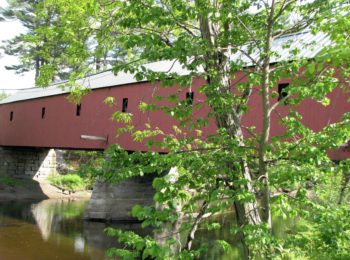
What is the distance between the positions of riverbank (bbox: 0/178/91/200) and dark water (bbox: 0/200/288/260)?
11.2 ft

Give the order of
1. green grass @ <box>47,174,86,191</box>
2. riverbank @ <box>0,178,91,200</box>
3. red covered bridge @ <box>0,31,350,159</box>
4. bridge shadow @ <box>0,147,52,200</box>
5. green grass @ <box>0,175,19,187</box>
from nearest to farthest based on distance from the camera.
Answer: red covered bridge @ <box>0,31,350,159</box> < riverbank @ <box>0,178,91,200</box> < green grass @ <box>0,175,19,187</box> < bridge shadow @ <box>0,147,52,200</box> < green grass @ <box>47,174,86,191</box>

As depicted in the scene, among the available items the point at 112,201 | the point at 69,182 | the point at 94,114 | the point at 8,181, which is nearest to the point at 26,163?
the point at 8,181

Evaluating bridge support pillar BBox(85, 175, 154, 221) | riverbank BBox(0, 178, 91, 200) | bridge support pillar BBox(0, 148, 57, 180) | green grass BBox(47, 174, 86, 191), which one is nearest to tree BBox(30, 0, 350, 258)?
bridge support pillar BBox(85, 175, 154, 221)

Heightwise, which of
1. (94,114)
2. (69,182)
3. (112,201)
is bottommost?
(112,201)

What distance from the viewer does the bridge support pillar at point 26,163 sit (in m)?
26.5

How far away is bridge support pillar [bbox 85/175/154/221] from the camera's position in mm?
17156

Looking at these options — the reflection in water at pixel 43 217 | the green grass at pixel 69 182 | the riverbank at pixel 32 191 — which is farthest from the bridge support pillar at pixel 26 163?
the reflection in water at pixel 43 217

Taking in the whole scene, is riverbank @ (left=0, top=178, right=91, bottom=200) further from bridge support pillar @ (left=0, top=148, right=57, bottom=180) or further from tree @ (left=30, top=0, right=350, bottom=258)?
tree @ (left=30, top=0, right=350, bottom=258)

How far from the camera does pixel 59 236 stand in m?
13.7

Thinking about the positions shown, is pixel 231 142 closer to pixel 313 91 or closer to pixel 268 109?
pixel 268 109

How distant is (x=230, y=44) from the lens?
3959 mm

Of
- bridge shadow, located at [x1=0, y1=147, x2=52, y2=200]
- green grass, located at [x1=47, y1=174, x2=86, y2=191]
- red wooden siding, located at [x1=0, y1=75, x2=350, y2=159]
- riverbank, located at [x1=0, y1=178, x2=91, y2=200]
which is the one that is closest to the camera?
red wooden siding, located at [x1=0, y1=75, x2=350, y2=159]

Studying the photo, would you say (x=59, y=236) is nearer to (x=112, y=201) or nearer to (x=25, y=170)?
(x=112, y=201)

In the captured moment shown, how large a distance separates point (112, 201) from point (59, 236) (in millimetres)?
3862
